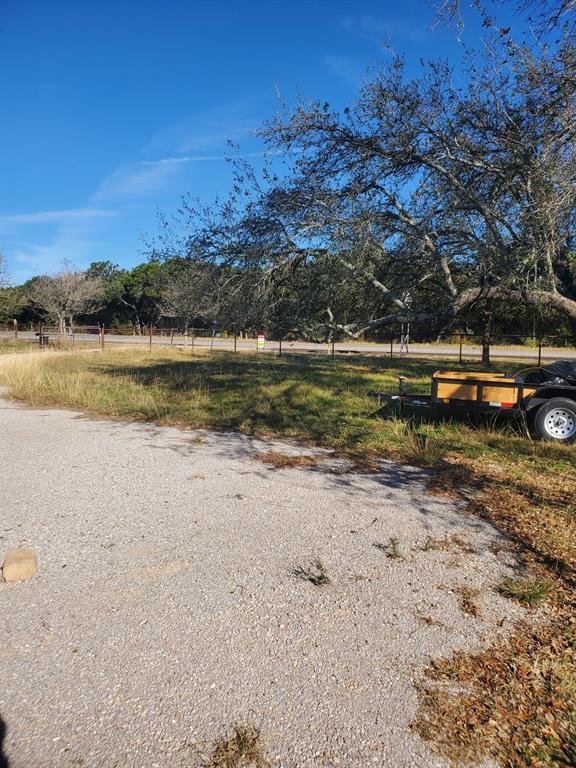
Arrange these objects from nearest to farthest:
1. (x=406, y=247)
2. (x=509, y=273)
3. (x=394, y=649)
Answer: (x=394, y=649), (x=509, y=273), (x=406, y=247)

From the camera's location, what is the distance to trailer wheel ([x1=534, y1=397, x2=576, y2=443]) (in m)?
7.87

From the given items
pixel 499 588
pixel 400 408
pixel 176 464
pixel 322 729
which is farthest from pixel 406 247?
pixel 322 729

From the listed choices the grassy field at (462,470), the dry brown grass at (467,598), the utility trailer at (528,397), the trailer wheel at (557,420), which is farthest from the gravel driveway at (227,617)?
the trailer wheel at (557,420)

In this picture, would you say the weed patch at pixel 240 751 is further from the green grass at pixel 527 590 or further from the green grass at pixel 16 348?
the green grass at pixel 16 348

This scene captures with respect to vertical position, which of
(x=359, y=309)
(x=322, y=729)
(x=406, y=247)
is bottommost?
(x=322, y=729)

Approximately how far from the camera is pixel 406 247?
999 cm

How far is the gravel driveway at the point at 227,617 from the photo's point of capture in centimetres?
227

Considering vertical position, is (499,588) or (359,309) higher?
(359,309)

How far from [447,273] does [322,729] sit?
325 inches

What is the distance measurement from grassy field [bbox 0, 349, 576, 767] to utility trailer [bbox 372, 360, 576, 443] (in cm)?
40

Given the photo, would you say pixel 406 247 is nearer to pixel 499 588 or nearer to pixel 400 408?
pixel 400 408

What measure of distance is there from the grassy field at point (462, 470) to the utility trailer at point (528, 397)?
40cm

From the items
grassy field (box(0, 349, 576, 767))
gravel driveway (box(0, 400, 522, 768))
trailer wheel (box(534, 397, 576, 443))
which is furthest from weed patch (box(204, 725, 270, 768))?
trailer wheel (box(534, 397, 576, 443))

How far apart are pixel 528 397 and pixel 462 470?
96.3 inches
